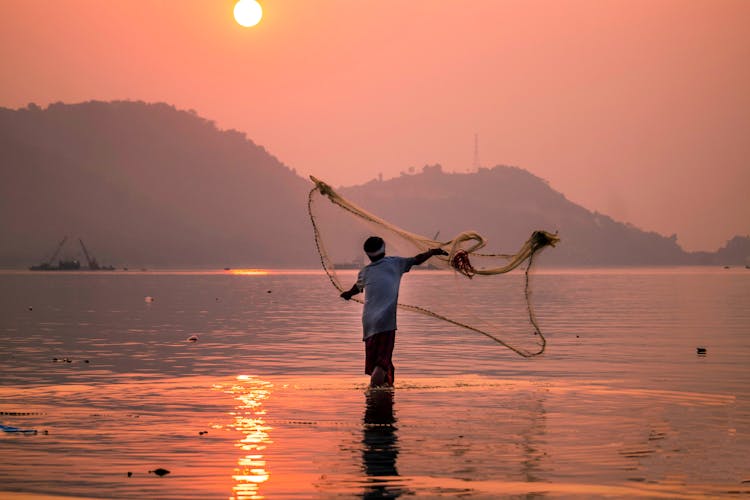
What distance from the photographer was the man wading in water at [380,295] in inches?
867

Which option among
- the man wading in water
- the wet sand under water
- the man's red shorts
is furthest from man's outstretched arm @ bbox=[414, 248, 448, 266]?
the wet sand under water

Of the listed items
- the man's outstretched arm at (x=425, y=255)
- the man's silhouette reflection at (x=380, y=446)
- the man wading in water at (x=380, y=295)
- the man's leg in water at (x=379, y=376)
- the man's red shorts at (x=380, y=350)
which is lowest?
the man's silhouette reflection at (x=380, y=446)

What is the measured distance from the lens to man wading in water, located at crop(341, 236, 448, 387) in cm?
2202

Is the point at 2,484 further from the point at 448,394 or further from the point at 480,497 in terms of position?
the point at 448,394

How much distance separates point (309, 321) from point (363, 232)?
3575 centimetres

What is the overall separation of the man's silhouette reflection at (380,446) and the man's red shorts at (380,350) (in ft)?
1.96

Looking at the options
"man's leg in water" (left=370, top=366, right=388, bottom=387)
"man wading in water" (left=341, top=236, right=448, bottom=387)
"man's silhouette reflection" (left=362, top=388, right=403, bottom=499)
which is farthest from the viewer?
"man's leg in water" (left=370, top=366, right=388, bottom=387)

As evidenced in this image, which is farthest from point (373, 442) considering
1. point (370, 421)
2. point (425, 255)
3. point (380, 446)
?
point (425, 255)

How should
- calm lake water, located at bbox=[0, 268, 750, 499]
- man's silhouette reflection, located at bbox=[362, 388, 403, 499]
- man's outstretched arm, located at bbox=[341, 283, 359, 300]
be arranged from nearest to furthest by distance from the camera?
man's silhouette reflection, located at bbox=[362, 388, 403, 499], calm lake water, located at bbox=[0, 268, 750, 499], man's outstretched arm, located at bbox=[341, 283, 359, 300]

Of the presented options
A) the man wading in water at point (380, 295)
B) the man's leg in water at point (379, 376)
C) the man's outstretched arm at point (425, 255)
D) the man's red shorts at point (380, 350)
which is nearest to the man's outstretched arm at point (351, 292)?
the man wading in water at point (380, 295)

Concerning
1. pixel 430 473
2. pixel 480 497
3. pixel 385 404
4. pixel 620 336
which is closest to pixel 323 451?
pixel 430 473

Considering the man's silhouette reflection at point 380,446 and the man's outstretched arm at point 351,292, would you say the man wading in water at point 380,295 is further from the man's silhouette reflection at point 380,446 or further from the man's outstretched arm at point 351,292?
the man's silhouette reflection at point 380,446

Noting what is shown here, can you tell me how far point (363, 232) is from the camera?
2383cm

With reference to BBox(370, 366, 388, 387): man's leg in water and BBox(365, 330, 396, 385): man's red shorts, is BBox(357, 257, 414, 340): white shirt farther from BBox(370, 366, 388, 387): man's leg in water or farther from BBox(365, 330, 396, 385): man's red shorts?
BBox(370, 366, 388, 387): man's leg in water
